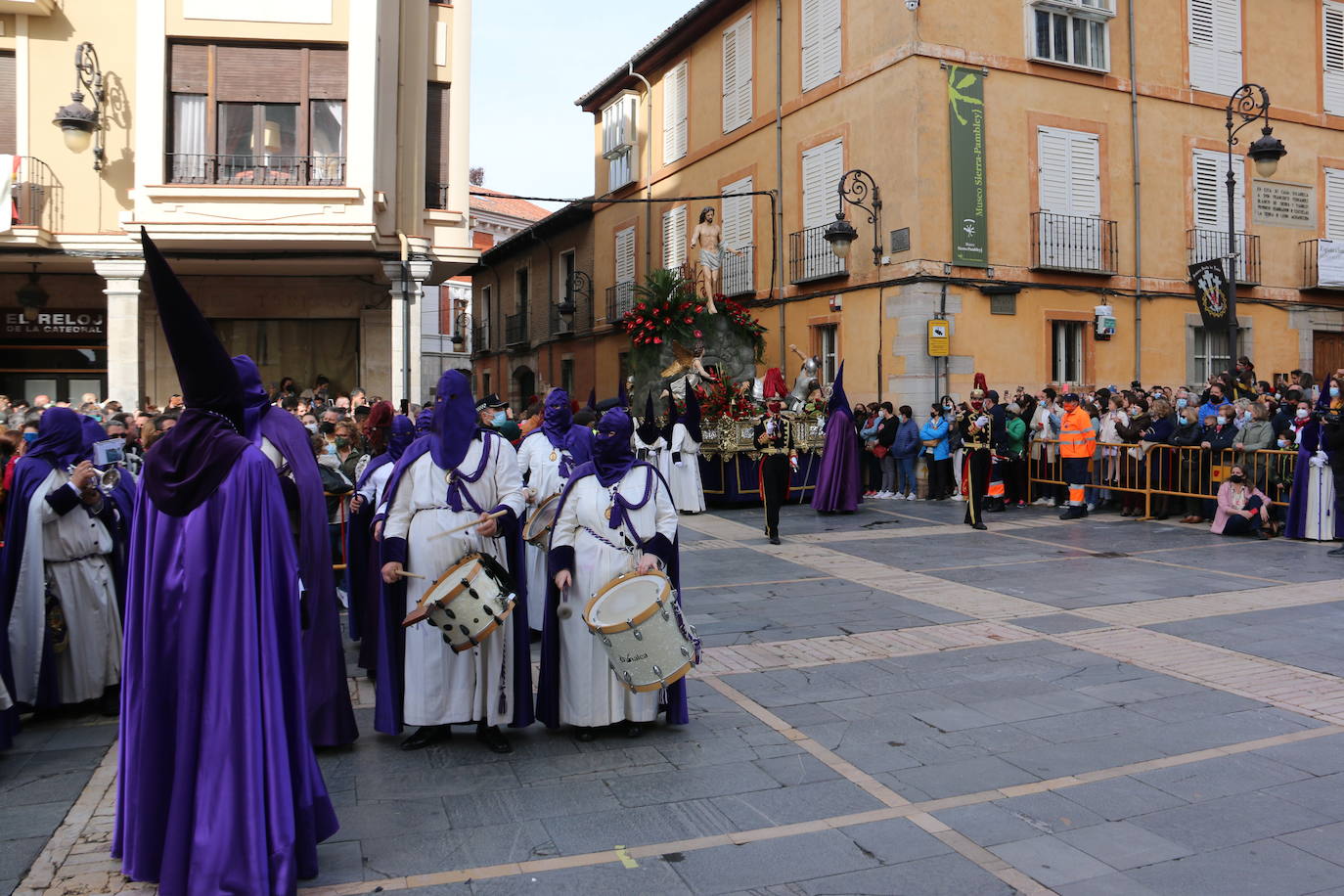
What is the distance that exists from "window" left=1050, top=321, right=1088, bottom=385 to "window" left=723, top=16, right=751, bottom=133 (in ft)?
29.6

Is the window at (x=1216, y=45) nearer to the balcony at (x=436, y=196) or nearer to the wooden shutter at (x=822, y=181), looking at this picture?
the wooden shutter at (x=822, y=181)

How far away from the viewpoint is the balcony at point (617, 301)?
1178 inches

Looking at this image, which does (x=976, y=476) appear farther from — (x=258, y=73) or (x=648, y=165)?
(x=648, y=165)

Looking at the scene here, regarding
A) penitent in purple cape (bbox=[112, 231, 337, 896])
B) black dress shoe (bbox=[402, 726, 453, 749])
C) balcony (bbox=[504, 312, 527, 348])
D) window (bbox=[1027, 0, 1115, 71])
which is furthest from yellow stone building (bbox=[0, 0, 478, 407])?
balcony (bbox=[504, 312, 527, 348])

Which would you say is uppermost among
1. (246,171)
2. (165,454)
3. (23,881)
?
(246,171)

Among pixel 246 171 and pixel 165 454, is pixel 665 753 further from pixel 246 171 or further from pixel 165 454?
pixel 246 171

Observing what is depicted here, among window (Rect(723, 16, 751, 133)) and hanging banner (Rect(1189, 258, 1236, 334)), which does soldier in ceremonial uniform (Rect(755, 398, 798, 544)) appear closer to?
hanging banner (Rect(1189, 258, 1236, 334))

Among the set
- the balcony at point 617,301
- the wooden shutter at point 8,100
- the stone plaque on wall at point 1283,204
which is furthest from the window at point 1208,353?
the wooden shutter at point 8,100

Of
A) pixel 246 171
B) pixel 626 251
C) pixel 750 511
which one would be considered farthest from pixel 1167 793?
pixel 626 251

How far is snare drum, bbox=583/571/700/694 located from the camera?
17.6ft

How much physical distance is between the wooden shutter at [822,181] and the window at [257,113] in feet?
32.1

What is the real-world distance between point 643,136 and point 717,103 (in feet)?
13.8

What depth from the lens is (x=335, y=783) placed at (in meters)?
5.20

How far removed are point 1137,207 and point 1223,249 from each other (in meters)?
2.58
